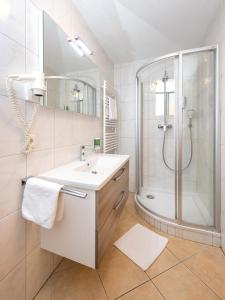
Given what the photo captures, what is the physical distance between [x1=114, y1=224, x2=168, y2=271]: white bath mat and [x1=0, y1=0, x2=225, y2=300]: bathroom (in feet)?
0.03

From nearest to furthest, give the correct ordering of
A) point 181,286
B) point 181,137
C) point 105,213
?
point 105,213
point 181,286
point 181,137

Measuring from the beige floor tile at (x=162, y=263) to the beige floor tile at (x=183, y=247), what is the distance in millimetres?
58

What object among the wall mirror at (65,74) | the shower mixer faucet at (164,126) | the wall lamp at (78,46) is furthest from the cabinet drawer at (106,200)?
the shower mixer faucet at (164,126)

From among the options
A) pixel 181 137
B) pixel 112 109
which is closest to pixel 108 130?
pixel 112 109

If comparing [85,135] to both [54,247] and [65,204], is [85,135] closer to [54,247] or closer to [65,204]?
[65,204]

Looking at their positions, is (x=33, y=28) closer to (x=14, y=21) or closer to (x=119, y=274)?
(x=14, y=21)

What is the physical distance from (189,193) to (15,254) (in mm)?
1924

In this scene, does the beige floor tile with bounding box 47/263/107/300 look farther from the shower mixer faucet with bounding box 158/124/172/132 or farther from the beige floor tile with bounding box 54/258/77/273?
the shower mixer faucet with bounding box 158/124/172/132

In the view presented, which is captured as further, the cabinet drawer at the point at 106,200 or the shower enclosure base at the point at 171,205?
the shower enclosure base at the point at 171,205

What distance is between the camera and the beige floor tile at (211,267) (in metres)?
1.09

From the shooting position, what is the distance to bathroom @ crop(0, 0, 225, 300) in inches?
34.1

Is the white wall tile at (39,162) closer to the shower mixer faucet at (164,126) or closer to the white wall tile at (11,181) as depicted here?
the white wall tile at (11,181)

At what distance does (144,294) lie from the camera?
1046 millimetres

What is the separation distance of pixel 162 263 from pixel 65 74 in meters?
1.78
